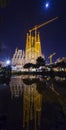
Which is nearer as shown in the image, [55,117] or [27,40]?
[55,117]

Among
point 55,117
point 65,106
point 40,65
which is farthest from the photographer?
point 40,65

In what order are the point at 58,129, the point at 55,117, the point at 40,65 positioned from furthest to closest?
the point at 40,65, the point at 55,117, the point at 58,129

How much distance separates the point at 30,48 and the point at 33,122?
3095 inches

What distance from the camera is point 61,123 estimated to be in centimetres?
752

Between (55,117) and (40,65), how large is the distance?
44.9 metres

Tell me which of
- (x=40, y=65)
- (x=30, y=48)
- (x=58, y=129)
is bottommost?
(x=58, y=129)

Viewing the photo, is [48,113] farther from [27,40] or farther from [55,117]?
[27,40]

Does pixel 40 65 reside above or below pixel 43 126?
above

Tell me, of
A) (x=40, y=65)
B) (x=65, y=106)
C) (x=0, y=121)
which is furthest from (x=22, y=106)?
(x=40, y=65)

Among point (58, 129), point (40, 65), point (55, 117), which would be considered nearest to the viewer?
point (58, 129)

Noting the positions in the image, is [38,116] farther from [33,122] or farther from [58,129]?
[58,129]

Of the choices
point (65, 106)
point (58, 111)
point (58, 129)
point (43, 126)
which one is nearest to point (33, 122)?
point (43, 126)

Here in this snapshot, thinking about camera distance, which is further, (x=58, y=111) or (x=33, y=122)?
(x=58, y=111)

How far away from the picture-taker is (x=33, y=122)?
772 centimetres
